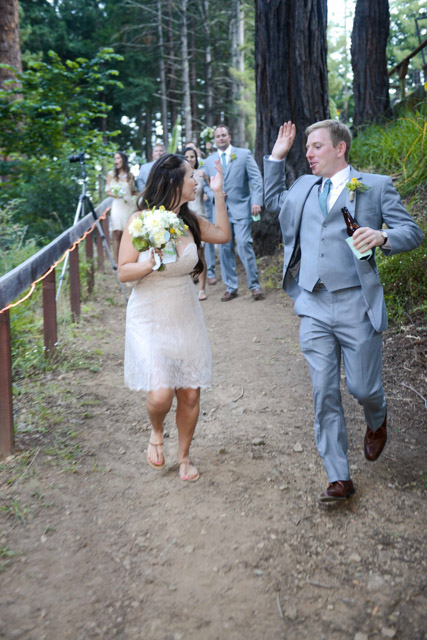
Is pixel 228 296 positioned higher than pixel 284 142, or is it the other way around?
pixel 284 142

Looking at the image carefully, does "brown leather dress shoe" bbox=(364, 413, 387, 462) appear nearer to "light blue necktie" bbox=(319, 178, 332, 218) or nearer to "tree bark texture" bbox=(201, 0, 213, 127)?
"light blue necktie" bbox=(319, 178, 332, 218)

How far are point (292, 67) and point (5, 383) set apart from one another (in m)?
6.90

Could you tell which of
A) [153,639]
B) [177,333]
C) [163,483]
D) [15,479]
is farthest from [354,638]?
[15,479]

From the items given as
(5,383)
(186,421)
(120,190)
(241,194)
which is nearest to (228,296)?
(241,194)

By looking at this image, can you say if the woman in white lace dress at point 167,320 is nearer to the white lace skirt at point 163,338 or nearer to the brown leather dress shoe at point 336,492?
the white lace skirt at point 163,338

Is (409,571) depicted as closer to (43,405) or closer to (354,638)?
(354,638)

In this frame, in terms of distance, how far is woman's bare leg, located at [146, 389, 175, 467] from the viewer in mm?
3859

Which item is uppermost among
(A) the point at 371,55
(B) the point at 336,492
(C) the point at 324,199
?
(A) the point at 371,55

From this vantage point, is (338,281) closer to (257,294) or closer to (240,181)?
(257,294)

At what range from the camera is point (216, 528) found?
3.45m

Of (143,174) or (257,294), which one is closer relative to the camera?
(257,294)

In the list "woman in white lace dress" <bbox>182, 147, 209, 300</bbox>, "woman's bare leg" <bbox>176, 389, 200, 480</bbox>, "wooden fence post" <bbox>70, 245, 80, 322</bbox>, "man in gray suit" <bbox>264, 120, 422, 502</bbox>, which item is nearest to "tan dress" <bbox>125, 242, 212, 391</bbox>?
"woman's bare leg" <bbox>176, 389, 200, 480</bbox>

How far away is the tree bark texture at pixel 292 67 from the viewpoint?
8.70m

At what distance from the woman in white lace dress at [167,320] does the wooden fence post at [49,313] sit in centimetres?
240
